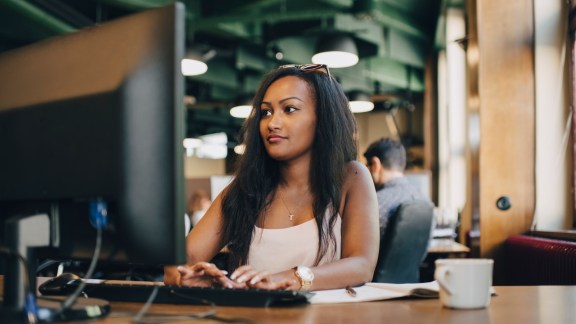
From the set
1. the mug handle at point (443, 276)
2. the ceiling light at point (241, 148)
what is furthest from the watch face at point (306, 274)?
the ceiling light at point (241, 148)

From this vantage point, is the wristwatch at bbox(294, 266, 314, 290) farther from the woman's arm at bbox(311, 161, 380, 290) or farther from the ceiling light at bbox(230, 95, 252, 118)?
the ceiling light at bbox(230, 95, 252, 118)

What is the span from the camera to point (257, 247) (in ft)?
5.98

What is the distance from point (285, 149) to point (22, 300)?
95cm

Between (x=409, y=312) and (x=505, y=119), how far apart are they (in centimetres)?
231


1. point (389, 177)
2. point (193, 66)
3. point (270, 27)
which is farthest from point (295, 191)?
point (270, 27)

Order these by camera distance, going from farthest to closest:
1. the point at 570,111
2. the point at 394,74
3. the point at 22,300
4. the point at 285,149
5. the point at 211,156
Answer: the point at 211,156, the point at 394,74, the point at 570,111, the point at 285,149, the point at 22,300

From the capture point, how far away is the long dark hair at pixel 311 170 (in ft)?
5.98

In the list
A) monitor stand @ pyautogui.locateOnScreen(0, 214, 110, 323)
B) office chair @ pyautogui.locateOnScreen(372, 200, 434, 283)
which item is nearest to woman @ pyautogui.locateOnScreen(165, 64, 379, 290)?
monitor stand @ pyautogui.locateOnScreen(0, 214, 110, 323)

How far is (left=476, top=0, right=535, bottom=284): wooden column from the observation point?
308 centimetres

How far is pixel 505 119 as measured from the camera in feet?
10.2

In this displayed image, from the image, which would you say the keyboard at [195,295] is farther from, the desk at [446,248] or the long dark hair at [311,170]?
the desk at [446,248]

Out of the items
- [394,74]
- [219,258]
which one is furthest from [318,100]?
[394,74]

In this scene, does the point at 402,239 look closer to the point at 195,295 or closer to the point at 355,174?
the point at 355,174

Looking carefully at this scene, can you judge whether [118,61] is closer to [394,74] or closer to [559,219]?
Result: [559,219]
